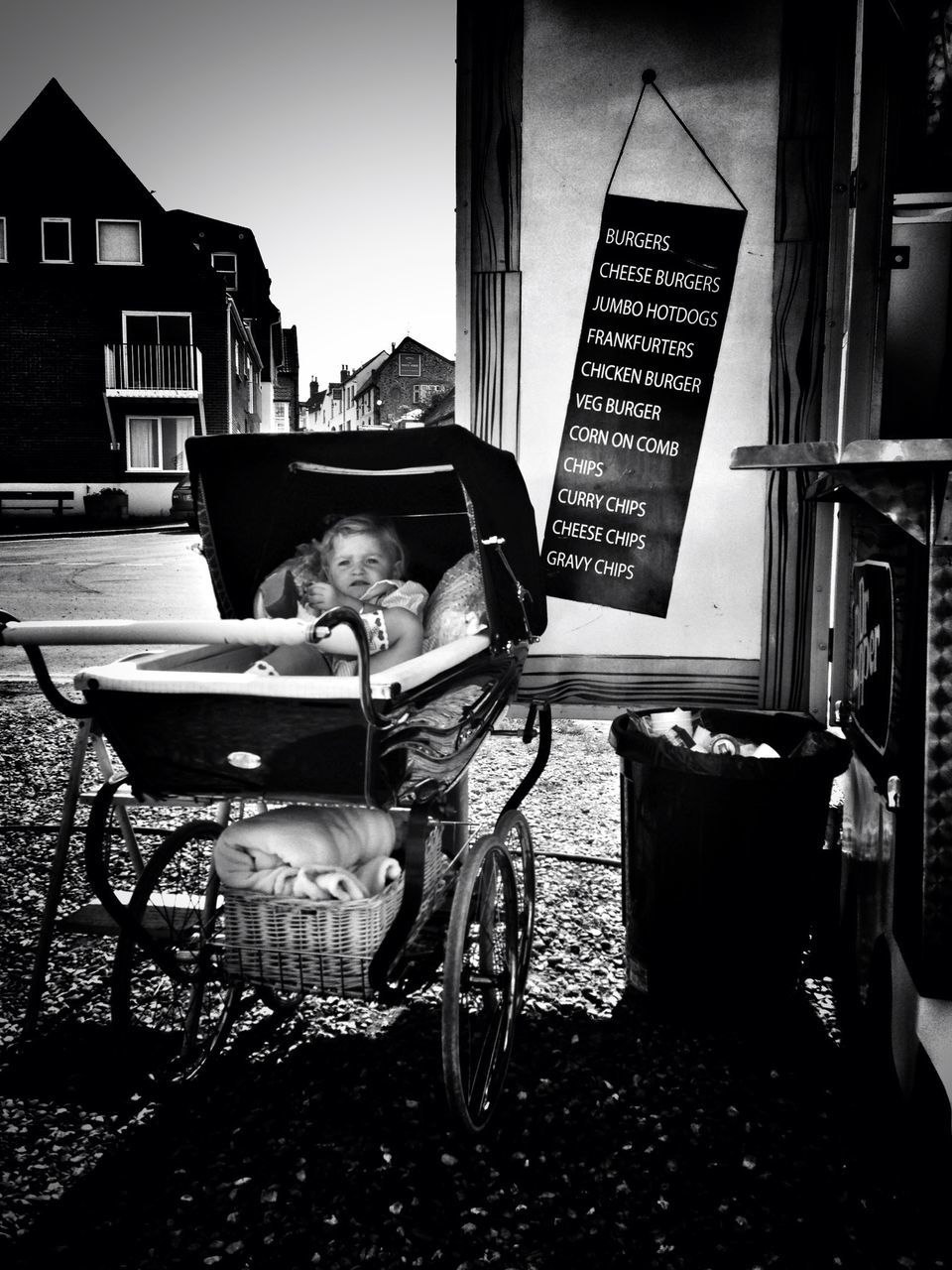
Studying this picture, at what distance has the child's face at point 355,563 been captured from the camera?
9.61 feet

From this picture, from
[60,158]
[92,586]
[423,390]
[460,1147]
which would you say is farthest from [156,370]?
[423,390]

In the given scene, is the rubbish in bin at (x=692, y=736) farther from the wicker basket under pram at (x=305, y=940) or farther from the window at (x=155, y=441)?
the window at (x=155, y=441)

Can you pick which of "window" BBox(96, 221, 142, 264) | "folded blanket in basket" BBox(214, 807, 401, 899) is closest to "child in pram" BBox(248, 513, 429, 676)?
"folded blanket in basket" BBox(214, 807, 401, 899)

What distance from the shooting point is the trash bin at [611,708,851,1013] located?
257 cm

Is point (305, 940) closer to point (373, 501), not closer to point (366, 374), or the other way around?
point (373, 501)

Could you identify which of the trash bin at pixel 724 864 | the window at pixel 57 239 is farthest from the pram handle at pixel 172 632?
the window at pixel 57 239

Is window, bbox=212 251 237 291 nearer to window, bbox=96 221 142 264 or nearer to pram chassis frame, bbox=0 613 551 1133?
window, bbox=96 221 142 264

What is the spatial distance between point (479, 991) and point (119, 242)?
29500mm

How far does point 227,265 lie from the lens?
113 feet

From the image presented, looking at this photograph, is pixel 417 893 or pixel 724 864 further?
pixel 724 864

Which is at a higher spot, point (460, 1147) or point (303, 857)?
point (303, 857)

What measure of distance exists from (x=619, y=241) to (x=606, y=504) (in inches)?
39.6

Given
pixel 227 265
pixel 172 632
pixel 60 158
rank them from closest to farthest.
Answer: pixel 172 632, pixel 60 158, pixel 227 265

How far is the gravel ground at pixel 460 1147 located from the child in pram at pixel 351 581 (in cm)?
111
